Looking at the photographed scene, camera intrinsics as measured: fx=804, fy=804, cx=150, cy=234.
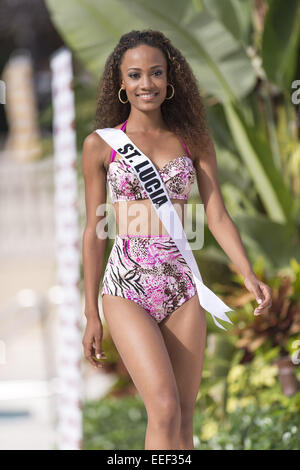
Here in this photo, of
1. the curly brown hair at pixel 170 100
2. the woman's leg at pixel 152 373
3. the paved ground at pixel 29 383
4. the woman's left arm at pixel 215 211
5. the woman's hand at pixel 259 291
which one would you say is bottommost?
the paved ground at pixel 29 383

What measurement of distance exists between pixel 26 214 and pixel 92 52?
10.4 meters

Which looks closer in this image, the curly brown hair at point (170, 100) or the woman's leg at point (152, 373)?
the woman's leg at point (152, 373)

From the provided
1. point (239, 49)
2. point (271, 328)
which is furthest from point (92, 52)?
point (271, 328)

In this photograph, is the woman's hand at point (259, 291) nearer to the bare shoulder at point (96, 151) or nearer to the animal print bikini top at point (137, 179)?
the animal print bikini top at point (137, 179)

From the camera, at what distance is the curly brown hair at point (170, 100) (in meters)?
2.92

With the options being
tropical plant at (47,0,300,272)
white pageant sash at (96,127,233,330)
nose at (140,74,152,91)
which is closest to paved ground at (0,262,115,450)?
tropical plant at (47,0,300,272)

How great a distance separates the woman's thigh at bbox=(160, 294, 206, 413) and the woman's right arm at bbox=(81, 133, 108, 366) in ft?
0.85

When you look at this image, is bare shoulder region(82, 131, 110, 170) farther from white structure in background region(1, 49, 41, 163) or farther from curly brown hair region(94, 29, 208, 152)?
white structure in background region(1, 49, 41, 163)

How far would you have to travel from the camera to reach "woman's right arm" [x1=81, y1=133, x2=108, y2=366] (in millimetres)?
2934

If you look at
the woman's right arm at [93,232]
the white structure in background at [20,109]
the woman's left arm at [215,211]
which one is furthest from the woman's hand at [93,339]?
the white structure in background at [20,109]

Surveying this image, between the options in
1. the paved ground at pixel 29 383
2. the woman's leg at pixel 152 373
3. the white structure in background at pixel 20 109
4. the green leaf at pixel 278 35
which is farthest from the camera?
the white structure in background at pixel 20 109

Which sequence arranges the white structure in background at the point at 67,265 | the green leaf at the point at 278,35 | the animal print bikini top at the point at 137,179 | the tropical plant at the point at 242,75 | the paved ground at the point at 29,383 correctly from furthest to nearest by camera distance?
the paved ground at the point at 29,383 < the green leaf at the point at 278,35 < the tropical plant at the point at 242,75 < the white structure in background at the point at 67,265 < the animal print bikini top at the point at 137,179

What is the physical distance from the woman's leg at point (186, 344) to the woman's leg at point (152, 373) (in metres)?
0.10

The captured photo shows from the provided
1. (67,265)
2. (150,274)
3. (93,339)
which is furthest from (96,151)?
(67,265)
